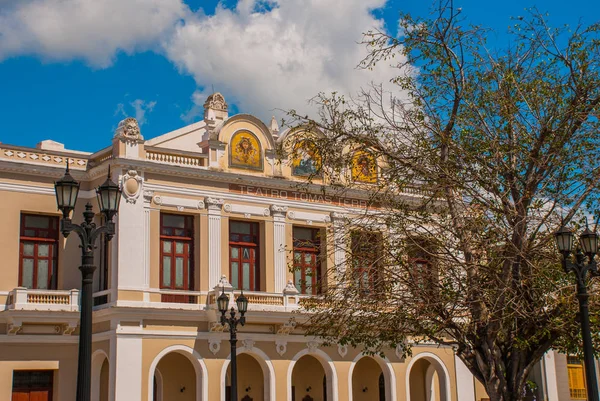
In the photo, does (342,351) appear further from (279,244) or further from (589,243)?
(589,243)

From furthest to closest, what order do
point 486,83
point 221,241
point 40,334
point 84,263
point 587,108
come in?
point 221,241
point 40,334
point 486,83
point 587,108
point 84,263

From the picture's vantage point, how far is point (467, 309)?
17.1 meters

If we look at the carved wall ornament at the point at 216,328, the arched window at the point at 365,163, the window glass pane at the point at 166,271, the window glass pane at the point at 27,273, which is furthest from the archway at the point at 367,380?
the arched window at the point at 365,163

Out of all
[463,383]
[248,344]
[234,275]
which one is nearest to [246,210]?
[234,275]

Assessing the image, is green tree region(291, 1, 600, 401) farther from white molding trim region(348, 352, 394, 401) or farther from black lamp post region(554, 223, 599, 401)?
white molding trim region(348, 352, 394, 401)

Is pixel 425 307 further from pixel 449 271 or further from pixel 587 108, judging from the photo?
pixel 587 108

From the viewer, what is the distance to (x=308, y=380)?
30.8 m

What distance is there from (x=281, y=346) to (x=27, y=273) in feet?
26.2

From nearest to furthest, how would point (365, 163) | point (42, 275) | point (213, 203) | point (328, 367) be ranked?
point (365, 163)
point (42, 275)
point (213, 203)
point (328, 367)

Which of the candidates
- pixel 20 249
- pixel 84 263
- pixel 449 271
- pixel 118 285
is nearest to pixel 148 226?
pixel 118 285

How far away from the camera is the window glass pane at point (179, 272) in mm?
27025

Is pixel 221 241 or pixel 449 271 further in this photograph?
pixel 221 241

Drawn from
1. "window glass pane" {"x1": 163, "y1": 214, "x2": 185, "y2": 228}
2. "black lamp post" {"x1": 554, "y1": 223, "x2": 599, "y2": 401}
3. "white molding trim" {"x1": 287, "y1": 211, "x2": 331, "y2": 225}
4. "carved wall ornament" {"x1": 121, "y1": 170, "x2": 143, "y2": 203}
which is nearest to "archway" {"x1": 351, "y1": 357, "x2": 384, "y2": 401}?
"white molding trim" {"x1": 287, "y1": 211, "x2": 331, "y2": 225}

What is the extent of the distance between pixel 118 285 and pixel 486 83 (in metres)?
12.8
